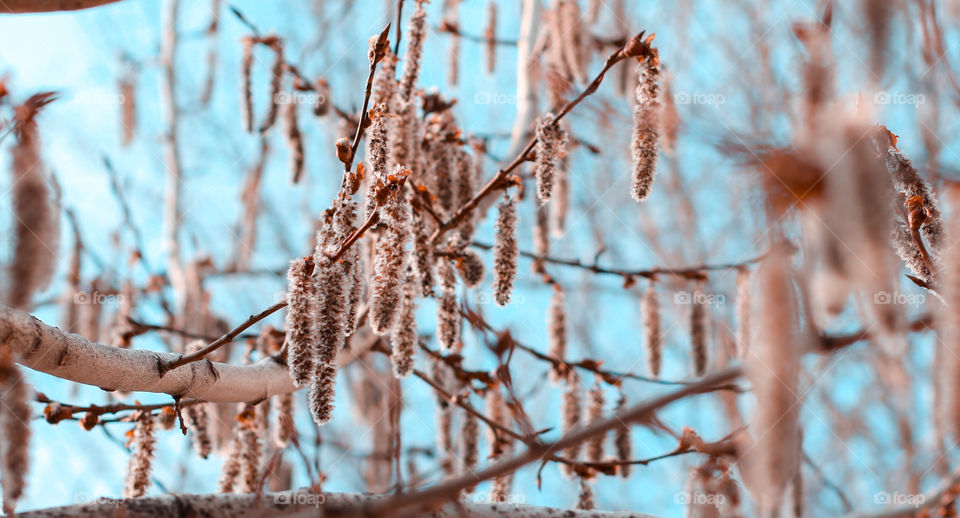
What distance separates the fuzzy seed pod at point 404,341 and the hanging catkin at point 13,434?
758 millimetres

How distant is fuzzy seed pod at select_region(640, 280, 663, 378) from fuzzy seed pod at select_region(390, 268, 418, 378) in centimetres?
91

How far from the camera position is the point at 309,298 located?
127 centimetres

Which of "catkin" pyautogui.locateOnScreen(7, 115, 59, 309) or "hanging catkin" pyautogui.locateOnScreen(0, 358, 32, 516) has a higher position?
"catkin" pyautogui.locateOnScreen(7, 115, 59, 309)

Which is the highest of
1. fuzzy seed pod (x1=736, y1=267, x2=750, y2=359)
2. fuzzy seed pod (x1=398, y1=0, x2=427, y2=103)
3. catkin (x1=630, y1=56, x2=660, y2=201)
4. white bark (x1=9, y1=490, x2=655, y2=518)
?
fuzzy seed pod (x1=398, y1=0, x2=427, y2=103)

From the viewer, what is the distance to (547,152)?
5.48 feet

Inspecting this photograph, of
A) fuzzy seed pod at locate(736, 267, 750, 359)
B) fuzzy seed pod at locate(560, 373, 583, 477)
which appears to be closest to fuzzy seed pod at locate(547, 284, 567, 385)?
fuzzy seed pod at locate(560, 373, 583, 477)

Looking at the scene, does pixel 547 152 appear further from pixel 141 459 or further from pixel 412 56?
pixel 141 459

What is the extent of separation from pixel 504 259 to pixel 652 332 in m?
0.77

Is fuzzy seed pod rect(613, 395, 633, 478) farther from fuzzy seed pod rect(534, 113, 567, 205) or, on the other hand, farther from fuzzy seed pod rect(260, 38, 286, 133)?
fuzzy seed pod rect(260, 38, 286, 133)

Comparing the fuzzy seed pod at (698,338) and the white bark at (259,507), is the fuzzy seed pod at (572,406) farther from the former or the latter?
the white bark at (259,507)

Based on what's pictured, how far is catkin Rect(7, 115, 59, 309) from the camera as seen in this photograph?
91 centimetres

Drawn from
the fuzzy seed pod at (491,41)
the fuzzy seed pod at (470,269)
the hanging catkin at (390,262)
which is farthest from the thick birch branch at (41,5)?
the fuzzy seed pod at (491,41)

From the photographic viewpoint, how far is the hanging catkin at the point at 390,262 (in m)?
1.38

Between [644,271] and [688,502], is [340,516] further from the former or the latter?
[644,271]
